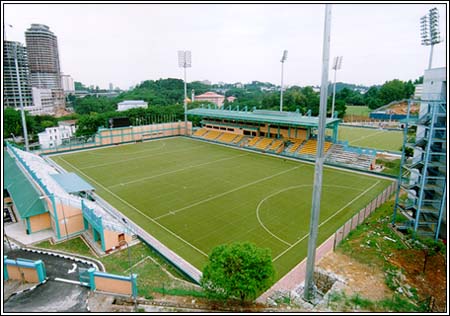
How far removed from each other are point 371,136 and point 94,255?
176 ft

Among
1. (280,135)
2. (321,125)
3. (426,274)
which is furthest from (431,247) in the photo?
(280,135)

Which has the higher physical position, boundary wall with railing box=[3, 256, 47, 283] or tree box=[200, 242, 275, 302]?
tree box=[200, 242, 275, 302]

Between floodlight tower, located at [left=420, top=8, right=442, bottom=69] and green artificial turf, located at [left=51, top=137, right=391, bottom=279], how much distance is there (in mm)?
13399

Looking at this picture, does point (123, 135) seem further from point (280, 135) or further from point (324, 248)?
point (324, 248)

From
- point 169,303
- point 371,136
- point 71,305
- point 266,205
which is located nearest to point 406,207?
point 266,205

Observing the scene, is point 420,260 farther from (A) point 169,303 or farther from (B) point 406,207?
(A) point 169,303

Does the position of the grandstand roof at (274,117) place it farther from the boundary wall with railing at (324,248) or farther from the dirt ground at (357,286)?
the dirt ground at (357,286)

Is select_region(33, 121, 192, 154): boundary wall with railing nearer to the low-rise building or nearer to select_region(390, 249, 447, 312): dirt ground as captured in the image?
the low-rise building

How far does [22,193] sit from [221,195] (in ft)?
49.1

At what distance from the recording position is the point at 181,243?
17.6m

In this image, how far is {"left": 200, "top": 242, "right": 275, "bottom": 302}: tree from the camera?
10617 mm

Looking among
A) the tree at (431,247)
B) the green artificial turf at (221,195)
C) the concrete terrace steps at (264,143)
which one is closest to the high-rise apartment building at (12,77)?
the green artificial turf at (221,195)

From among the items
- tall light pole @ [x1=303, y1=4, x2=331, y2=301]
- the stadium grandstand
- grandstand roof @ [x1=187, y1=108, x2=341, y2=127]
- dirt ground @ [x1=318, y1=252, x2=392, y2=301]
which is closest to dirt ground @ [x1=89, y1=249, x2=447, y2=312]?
dirt ground @ [x1=318, y1=252, x2=392, y2=301]

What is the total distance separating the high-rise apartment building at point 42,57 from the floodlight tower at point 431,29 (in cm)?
11243
